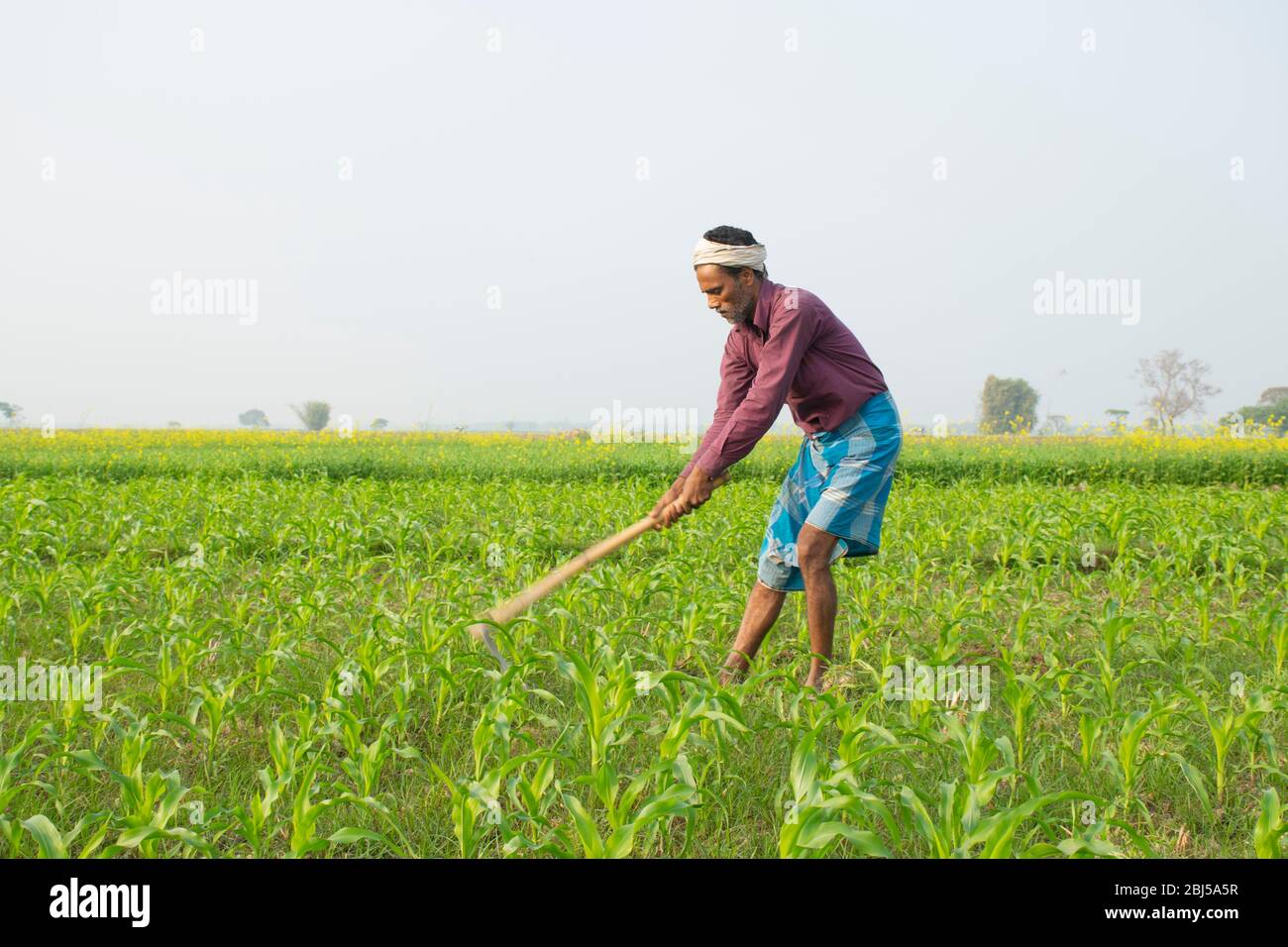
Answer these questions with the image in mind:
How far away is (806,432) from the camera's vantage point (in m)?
4.03

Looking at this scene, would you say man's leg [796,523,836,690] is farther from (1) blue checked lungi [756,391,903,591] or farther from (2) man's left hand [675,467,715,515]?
(2) man's left hand [675,467,715,515]

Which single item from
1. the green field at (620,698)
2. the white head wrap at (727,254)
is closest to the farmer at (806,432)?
A: the white head wrap at (727,254)

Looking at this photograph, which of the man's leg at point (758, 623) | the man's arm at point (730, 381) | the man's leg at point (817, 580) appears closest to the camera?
the man's leg at point (817, 580)

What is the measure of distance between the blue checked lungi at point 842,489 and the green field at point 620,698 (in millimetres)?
477

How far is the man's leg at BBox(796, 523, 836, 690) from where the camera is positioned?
370 cm

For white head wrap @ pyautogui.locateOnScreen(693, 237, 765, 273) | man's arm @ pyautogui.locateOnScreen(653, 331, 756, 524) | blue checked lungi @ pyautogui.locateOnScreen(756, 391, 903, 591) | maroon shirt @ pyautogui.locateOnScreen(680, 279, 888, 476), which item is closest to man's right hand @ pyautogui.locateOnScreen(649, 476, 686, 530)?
maroon shirt @ pyautogui.locateOnScreen(680, 279, 888, 476)

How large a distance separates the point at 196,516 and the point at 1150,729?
26.5 feet

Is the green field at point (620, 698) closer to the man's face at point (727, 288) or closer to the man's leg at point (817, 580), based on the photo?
the man's leg at point (817, 580)

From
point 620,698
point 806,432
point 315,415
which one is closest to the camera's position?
point 620,698

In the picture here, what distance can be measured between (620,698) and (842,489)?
1488mm

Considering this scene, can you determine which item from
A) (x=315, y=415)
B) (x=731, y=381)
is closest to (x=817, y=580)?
(x=731, y=381)

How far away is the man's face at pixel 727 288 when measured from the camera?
3623 millimetres

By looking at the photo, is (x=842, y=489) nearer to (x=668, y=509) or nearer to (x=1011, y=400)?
(x=668, y=509)
